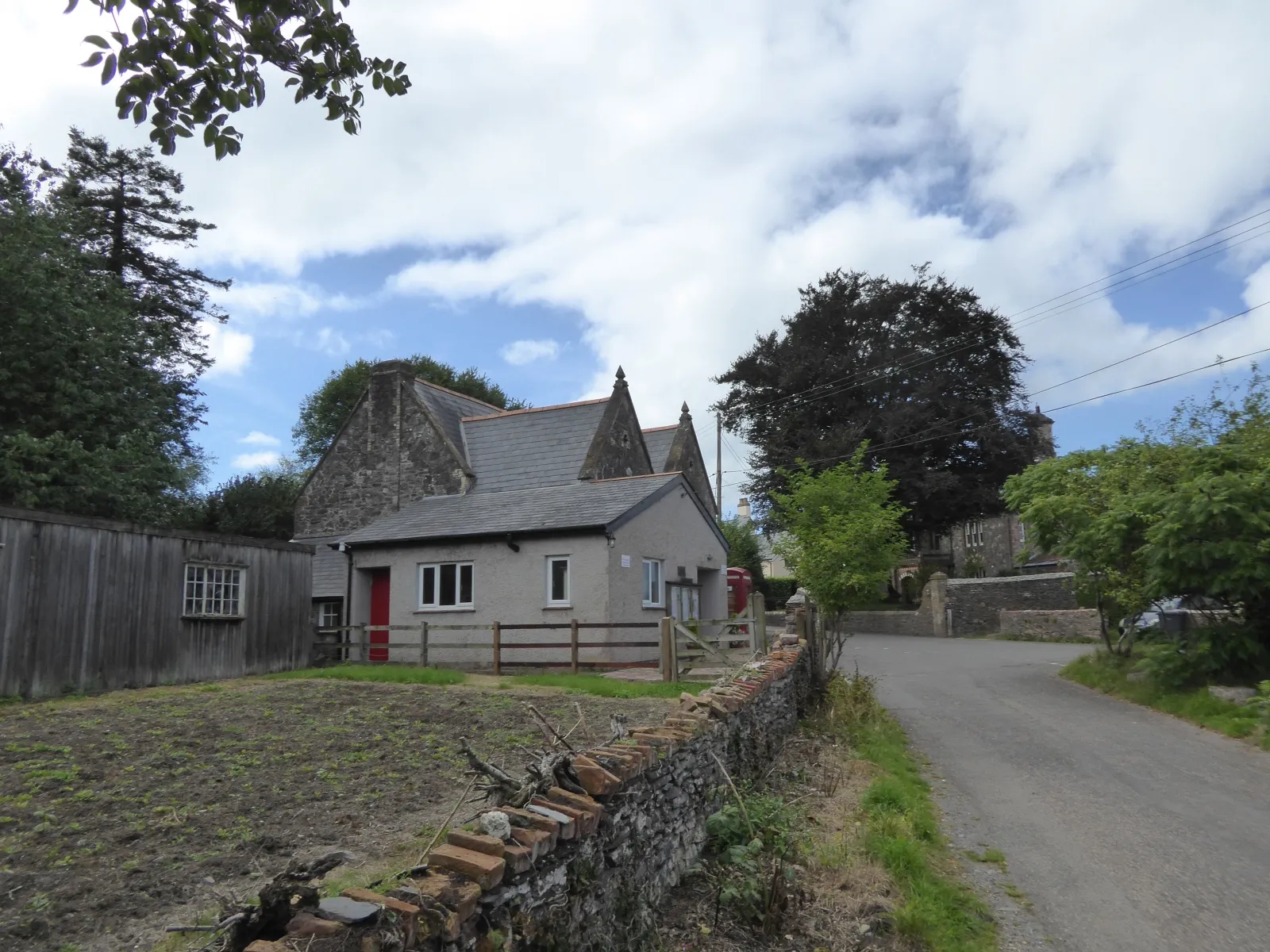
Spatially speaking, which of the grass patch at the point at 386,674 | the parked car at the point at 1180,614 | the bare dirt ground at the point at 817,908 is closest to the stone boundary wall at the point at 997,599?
the parked car at the point at 1180,614

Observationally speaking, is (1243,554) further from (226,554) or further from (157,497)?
(157,497)

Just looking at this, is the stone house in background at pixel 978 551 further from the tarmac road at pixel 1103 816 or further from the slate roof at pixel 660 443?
the tarmac road at pixel 1103 816

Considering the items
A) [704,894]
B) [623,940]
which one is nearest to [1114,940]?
[704,894]

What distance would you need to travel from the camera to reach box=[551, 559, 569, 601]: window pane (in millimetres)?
20047

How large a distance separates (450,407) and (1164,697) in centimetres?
2115

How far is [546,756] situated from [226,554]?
15.4 m

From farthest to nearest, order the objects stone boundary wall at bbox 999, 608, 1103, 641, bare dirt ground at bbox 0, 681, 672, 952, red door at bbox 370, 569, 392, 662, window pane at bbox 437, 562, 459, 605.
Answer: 1. stone boundary wall at bbox 999, 608, 1103, 641
2. red door at bbox 370, 569, 392, 662
3. window pane at bbox 437, 562, 459, 605
4. bare dirt ground at bbox 0, 681, 672, 952

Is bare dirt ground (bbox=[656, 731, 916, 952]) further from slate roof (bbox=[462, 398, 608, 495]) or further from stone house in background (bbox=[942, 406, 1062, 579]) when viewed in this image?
stone house in background (bbox=[942, 406, 1062, 579])

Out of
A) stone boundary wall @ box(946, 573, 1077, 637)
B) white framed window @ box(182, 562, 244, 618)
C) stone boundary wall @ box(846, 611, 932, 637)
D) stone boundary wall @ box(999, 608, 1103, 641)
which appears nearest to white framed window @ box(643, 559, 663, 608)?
white framed window @ box(182, 562, 244, 618)

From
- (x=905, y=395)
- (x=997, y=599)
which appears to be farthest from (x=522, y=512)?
(x=905, y=395)

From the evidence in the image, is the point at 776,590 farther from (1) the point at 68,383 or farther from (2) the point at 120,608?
(2) the point at 120,608

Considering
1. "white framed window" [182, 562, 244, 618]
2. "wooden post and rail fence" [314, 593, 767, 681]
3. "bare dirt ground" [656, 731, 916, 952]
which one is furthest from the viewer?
"white framed window" [182, 562, 244, 618]

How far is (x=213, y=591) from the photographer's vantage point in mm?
18016

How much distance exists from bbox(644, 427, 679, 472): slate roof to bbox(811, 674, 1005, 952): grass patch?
78.4 ft
